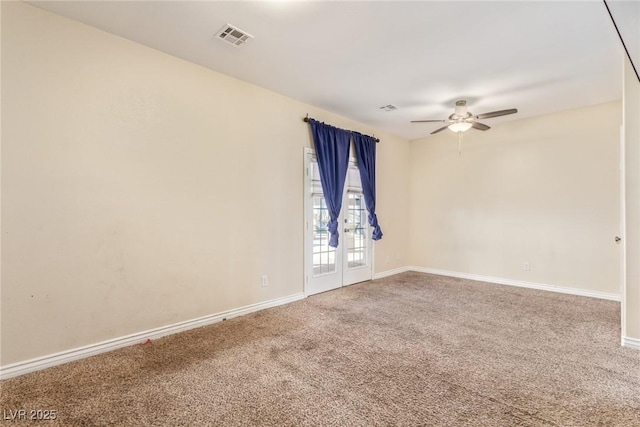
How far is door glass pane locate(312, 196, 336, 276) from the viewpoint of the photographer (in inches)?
174

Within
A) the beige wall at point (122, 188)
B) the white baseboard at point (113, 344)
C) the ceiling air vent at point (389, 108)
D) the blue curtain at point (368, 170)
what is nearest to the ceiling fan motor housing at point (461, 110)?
the ceiling air vent at point (389, 108)

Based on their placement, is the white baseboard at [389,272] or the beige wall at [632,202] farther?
the white baseboard at [389,272]

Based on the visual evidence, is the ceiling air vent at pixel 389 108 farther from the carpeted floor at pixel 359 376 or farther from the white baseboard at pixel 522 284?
the white baseboard at pixel 522 284

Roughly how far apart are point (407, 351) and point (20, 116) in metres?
3.68

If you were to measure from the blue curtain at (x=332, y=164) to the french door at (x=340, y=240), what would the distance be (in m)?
0.15

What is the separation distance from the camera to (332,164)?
448 centimetres

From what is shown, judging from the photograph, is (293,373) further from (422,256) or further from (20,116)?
(422,256)

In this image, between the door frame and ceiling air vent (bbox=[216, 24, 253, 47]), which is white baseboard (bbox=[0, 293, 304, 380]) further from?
ceiling air vent (bbox=[216, 24, 253, 47])

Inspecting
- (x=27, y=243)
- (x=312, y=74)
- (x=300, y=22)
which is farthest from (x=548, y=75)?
(x=27, y=243)

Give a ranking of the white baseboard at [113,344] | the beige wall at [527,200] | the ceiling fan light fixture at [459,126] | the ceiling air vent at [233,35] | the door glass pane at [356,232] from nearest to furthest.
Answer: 1. the white baseboard at [113,344]
2. the ceiling air vent at [233,35]
3. the ceiling fan light fixture at [459,126]
4. the beige wall at [527,200]
5. the door glass pane at [356,232]

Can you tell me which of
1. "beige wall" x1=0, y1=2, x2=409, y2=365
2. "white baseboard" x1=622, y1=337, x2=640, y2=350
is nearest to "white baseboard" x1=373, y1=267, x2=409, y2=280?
"beige wall" x1=0, y1=2, x2=409, y2=365

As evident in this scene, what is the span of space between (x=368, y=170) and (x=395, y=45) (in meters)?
2.53

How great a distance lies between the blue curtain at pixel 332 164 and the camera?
4.31 meters

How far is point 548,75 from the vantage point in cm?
336
